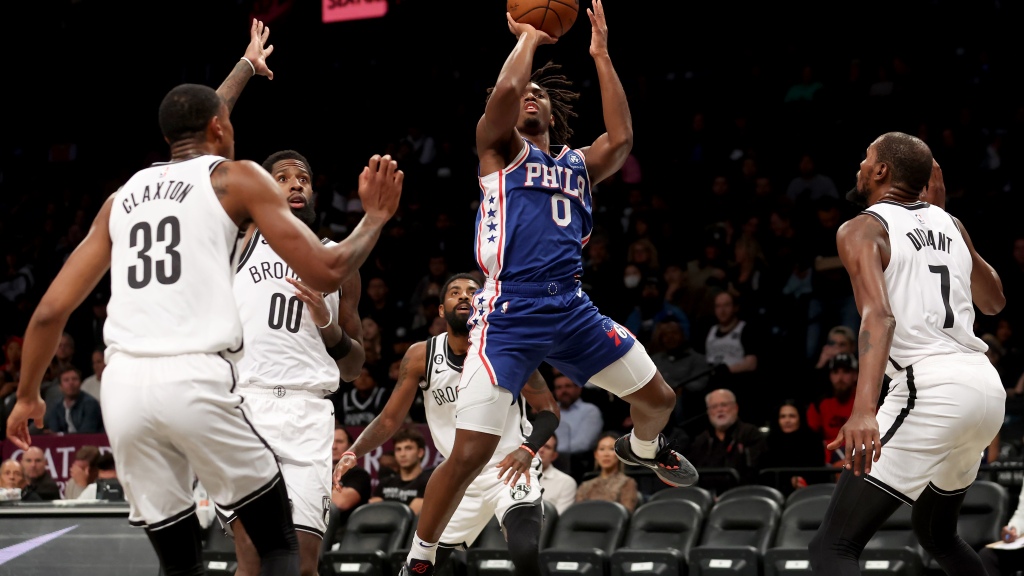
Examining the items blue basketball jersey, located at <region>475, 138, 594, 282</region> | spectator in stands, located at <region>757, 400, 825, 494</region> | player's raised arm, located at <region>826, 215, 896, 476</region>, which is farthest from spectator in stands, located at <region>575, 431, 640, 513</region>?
player's raised arm, located at <region>826, 215, 896, 476</region>

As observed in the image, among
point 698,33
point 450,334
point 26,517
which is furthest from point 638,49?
point 26,517

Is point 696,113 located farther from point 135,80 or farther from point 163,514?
point 163,514

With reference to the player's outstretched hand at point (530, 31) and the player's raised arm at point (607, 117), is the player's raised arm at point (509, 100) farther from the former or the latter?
the player's raised arm at point (607, 117)

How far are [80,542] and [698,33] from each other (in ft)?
42.1

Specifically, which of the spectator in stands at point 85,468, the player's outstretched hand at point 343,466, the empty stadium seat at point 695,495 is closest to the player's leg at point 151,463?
the player's outstretched hand at point 343,466

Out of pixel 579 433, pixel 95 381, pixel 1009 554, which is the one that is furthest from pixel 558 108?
pixel 95 381

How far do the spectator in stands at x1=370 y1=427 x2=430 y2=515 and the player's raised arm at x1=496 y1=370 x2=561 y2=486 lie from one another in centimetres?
334

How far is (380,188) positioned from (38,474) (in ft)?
27.2

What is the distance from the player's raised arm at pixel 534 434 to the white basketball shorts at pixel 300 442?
2.94 ft

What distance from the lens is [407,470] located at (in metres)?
10.8

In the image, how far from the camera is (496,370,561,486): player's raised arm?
621 centimetres

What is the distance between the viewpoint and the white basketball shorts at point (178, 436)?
4012mm

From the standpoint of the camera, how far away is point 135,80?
68.9ft

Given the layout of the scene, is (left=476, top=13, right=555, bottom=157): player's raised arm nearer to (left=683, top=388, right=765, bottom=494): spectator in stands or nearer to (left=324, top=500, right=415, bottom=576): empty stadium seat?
(left=324, top=500, right=415, bottom=576): empty stadium seat
